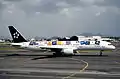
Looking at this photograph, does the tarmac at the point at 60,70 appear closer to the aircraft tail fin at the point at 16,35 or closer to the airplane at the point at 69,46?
the airplane at the point at 69,46

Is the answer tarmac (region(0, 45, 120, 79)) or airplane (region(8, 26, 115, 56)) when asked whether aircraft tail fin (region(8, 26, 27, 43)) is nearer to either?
airplane (region(8, 26, 115, 56))

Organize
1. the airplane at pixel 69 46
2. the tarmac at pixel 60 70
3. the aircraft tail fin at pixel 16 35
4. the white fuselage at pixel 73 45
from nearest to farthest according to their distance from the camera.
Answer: the tarmac at pixel 60 70
the airplane at pixel 69 46
the white fuselage at pixel 73 45
the aircraft tail fin at pixel 16 35

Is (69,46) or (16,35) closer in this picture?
(69,46)

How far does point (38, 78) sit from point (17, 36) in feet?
125

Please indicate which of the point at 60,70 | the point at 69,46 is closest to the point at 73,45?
the point at 69,46

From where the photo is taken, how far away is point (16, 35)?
2413 inches

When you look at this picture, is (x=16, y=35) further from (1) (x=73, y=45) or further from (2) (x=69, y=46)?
(1) (x=73, y=45)

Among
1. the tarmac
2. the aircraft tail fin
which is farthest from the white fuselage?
the tarmac

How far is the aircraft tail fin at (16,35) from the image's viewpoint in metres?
60.8

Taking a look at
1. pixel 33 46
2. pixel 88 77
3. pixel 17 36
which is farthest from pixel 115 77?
pixel 17 36

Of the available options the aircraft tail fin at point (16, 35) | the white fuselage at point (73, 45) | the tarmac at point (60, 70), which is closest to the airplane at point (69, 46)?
the white fuselage at point (73, 45)

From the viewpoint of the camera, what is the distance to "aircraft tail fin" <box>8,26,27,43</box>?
6075 cm

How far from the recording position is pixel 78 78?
24.3 meters

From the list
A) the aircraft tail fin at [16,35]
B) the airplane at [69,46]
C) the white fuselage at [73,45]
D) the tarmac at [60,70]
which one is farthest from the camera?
the aircraft tail fin at [16,35]
